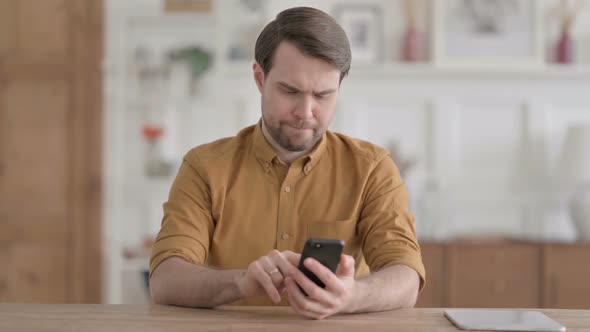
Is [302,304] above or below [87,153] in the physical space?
above

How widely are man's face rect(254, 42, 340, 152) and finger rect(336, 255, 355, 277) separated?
1.50ft

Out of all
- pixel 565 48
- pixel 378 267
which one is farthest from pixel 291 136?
pixel 565 48

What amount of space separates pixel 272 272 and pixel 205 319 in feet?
0.52

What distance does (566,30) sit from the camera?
4.14 meters

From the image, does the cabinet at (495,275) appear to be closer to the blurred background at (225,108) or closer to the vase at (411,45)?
the blurred background at (225,108)

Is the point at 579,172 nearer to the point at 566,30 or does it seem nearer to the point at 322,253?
the point at 566,30

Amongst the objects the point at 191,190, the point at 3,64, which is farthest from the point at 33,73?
the point at 191,190

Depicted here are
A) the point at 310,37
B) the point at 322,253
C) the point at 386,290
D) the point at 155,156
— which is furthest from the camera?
the point at 155,156

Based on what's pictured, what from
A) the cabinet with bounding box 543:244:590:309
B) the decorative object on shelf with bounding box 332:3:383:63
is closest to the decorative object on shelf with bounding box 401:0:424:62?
the decorative object on shelf with bounding box 332:3:383:63

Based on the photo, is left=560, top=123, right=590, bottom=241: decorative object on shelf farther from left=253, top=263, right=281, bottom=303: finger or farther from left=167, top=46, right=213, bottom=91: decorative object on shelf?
left=253, top=263, right=281, bottom=303: finger

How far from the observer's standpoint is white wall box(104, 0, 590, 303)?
4.21 meters

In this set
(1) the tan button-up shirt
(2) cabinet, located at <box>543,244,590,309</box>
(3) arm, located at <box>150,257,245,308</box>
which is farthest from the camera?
(2) cabinet, located at <box>543,244,590,309</box>

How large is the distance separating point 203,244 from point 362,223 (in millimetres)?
410

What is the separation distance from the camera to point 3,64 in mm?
4238
